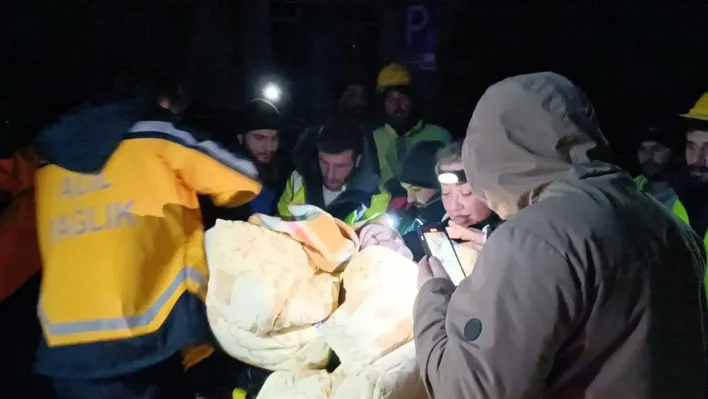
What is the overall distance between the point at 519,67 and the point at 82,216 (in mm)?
1342

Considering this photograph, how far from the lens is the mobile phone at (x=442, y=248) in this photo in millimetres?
1480

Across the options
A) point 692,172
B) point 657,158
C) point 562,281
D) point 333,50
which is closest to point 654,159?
point 657,158

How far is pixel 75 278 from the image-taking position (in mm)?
1547

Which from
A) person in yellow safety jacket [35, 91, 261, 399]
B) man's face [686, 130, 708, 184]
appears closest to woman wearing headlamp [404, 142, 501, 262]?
person in yellow safety jacket [35, 91, 261, 399]

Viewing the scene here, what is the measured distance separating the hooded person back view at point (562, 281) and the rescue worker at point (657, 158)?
1.00m

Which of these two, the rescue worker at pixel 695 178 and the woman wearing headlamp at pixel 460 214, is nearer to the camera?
the woman wearing headlamp at pixel 460 214

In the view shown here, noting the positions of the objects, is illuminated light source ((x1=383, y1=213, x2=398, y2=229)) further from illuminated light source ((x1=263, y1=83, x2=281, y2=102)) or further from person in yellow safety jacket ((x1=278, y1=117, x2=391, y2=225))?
illuminated light source ((x1=263, y1=83, x2=281, y2=102))

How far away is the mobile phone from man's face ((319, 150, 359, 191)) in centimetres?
29

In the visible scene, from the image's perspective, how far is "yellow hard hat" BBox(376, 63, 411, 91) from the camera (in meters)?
1.87

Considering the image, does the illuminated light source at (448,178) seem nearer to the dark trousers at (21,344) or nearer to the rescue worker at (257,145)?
the rescue worker at (257,145)

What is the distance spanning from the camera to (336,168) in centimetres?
178

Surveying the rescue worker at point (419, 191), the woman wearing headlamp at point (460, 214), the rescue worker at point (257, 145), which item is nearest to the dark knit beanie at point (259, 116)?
the rescue worker at point (257, 145)

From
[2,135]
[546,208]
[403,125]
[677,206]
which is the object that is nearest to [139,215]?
[2,135]

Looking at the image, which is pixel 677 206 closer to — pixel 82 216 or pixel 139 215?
pixel 139 215
